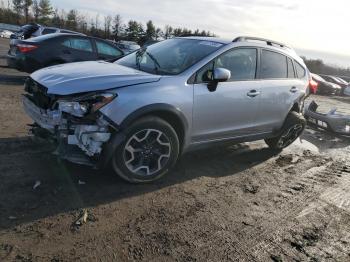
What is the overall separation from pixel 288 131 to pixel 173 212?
3.47 meters

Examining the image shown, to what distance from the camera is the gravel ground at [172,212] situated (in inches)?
138

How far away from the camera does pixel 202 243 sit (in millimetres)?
3721

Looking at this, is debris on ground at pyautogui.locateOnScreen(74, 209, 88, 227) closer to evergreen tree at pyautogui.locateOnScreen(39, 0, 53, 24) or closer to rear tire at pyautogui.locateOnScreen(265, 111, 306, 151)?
rear tire at pyautogui.locateOnScreen(265, 111, 306, 151)

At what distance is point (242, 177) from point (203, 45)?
199cm

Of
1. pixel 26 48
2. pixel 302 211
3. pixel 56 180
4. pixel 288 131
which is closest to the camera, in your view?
pixel 56 180

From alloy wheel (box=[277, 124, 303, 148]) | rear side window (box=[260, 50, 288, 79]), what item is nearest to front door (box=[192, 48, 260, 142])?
rear side window (box=[260, 50, 288, 79])

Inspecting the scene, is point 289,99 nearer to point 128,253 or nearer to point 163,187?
point 163,187

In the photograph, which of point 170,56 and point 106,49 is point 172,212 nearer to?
point 170,56

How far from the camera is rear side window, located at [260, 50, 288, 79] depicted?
6.20 m

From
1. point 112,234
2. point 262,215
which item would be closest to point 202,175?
point 262,215

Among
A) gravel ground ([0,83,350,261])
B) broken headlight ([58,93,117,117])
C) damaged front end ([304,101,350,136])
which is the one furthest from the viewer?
damaged front end ([304,101,350,136])

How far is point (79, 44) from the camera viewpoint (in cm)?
1145

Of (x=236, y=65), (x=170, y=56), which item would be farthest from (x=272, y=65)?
(x=170, y=56)

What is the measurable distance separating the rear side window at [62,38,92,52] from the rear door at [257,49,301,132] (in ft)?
21.7
